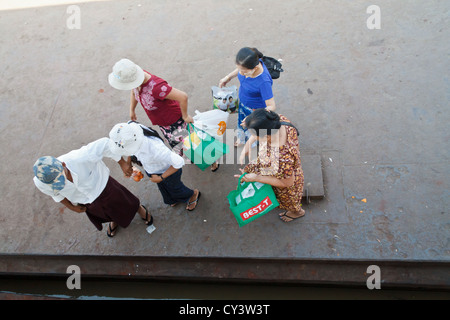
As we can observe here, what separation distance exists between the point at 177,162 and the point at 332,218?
1.64 meters

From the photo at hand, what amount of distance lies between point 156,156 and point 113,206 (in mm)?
725

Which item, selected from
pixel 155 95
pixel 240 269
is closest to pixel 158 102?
pixel 155 95

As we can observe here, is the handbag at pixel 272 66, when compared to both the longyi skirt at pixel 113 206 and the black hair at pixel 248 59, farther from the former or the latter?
the longyi skirt at pixel 113 206

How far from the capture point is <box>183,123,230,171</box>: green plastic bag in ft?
9.56

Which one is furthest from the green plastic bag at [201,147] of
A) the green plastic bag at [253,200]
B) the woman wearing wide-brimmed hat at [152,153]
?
the green plastic bag at [253,200]

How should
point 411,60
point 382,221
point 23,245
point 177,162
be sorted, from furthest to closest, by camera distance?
point 411,60 → point 23,245 → point 382,221 → point 177,162

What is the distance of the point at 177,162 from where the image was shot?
97.9 inches

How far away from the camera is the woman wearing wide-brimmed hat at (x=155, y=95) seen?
2.57m

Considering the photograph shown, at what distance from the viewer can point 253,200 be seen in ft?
8.18

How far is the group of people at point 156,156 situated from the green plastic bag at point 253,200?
0.10 metres

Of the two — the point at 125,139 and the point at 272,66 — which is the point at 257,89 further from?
the point at 125,139
